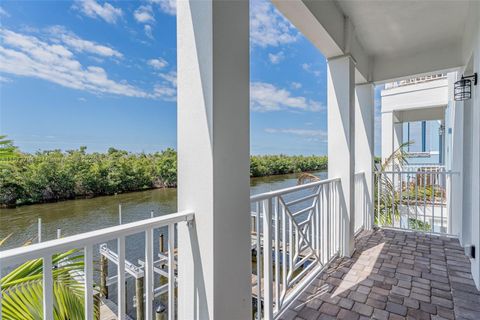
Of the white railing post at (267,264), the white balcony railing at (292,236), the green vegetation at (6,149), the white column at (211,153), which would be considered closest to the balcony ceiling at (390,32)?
the white column at (211,153)

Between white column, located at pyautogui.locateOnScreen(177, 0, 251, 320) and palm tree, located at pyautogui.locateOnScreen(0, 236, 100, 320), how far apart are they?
1.48 ft

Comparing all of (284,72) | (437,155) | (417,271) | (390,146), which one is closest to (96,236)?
(417,271)

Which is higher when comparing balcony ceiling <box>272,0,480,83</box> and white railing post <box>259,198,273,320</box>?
balcony ceiling <box>272,0,480,83</box>

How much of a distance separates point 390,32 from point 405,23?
24 centimetres

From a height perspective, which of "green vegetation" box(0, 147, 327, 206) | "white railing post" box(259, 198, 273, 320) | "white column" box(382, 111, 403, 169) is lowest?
"white railing post" box(259, 198, 273, 320)

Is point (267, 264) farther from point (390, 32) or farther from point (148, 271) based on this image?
point (390, 32)

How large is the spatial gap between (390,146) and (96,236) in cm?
780

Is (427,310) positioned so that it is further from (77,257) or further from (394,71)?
(394,71)

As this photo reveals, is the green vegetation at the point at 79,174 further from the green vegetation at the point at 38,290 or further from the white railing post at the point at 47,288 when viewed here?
the white railing post at the point at 47,288

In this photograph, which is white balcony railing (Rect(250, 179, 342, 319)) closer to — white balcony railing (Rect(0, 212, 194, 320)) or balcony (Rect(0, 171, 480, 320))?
balcony (Rect(0, 171, 480, 320))

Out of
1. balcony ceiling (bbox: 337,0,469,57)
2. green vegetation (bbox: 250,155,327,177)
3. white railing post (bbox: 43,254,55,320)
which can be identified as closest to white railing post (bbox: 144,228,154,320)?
white railing post (bbox: 43,254,55,320)

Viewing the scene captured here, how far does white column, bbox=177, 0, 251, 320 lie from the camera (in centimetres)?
120

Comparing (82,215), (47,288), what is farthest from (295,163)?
(47,288)

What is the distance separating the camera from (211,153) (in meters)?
1.20
